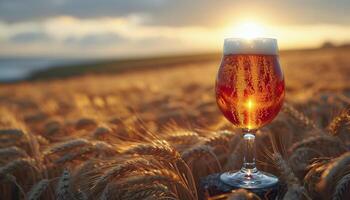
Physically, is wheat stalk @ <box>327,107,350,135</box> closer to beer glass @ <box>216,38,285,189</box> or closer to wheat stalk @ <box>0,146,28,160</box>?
beer glass @ <box>216,38,285,189</box>

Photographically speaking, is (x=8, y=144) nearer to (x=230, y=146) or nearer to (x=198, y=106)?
(x=230, y=146)

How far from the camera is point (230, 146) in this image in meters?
3.12

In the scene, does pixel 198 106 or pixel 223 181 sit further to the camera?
pixel 198 106

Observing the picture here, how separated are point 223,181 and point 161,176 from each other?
346 millimetres

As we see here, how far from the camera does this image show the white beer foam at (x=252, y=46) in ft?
8.27

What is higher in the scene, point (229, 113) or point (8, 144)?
point (229, 113)

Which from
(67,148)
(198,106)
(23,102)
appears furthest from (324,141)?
(23,102)

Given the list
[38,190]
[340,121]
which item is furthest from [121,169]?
[340,121]

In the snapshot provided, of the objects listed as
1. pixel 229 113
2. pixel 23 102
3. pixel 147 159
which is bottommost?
pixel 23 102

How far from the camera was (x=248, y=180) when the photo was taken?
245 cm

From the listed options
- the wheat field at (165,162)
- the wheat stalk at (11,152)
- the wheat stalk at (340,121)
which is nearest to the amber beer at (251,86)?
the wheat field at (165,162)

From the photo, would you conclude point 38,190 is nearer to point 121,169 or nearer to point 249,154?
point 121,169

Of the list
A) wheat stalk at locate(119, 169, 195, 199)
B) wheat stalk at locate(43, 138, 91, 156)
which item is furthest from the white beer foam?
wheat stalk at locate(43, 138, 91, 156)

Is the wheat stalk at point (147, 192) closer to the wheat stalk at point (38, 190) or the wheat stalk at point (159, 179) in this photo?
the wheat stalk at point (159, 179)
